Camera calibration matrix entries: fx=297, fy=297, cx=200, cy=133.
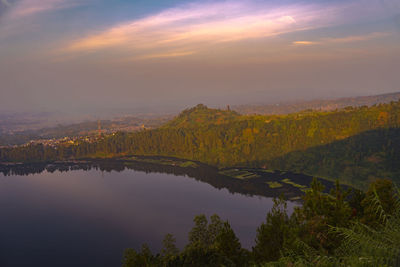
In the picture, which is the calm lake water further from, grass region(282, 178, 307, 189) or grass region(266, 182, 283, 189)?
grass region(282, 178, 307, 189)

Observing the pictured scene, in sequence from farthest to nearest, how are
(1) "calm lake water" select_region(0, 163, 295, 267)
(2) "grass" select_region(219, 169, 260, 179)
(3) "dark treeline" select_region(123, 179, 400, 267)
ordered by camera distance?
(2) "grass" select_region(219, 169, 260, 179), (1) "calm lake water" select_region(0, 163, 295, 267), (3) "dark treeline" select_region(123, 179, 400, 267)

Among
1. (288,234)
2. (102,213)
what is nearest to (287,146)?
(102,213)

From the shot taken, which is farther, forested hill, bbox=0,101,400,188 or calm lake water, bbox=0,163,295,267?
forested hill, bbox=0,101,400,188

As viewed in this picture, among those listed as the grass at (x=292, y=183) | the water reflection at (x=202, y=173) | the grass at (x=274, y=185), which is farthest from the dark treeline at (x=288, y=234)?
the grass at (x=292, y=183)

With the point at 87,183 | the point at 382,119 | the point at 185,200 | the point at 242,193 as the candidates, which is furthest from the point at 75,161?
the point at 382,119

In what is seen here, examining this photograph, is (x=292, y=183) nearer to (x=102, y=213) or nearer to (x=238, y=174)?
(x=238, y=174)

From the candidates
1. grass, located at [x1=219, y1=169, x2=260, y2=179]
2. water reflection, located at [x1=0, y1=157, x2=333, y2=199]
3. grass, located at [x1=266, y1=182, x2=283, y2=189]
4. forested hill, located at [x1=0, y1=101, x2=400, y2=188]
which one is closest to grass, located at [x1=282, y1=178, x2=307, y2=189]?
water reflection, located at [x1=0, y1=157, x2=333, y2=199]

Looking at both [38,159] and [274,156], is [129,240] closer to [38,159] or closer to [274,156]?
[274,156]
